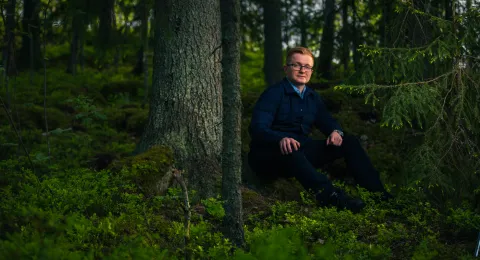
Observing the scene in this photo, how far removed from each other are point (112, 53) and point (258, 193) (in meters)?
2.31

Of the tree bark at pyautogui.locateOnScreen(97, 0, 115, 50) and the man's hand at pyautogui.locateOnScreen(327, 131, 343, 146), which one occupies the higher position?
the tree bark at pyautogui.locateOnScreen(97, 0, 115, 50)

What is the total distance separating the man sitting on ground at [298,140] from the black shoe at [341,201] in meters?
0.05

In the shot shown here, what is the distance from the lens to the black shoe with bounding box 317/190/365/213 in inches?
217

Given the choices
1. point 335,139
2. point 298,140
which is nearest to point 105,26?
point 298,140

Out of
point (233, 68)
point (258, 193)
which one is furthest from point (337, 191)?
point (233, 68)

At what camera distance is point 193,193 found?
5.66 m

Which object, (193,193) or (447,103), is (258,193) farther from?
(447,103)

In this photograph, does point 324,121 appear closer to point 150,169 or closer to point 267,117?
point 267,117

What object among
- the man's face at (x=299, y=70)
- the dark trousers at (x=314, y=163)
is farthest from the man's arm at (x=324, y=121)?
the man's face at (x=299, y=70)

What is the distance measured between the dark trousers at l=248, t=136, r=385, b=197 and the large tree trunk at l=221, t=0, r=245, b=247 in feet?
5.06

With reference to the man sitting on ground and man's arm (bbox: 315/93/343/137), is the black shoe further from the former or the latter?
man's arm (bbox: 315/93/343/137)

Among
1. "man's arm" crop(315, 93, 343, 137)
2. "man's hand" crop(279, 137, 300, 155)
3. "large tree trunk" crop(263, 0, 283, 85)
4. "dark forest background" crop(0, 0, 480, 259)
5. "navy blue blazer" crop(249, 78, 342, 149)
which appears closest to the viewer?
"dark forest background" crop(0, 0, 480, 259)

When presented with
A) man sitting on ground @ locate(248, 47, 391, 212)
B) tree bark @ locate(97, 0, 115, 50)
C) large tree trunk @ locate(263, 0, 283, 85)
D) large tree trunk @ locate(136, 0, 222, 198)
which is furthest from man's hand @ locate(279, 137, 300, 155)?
large tree trunk @ locate(263, 0, 283, 85)

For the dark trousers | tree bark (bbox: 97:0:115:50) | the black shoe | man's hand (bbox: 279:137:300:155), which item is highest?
tree bark (bbox: 97:0:115:50)
